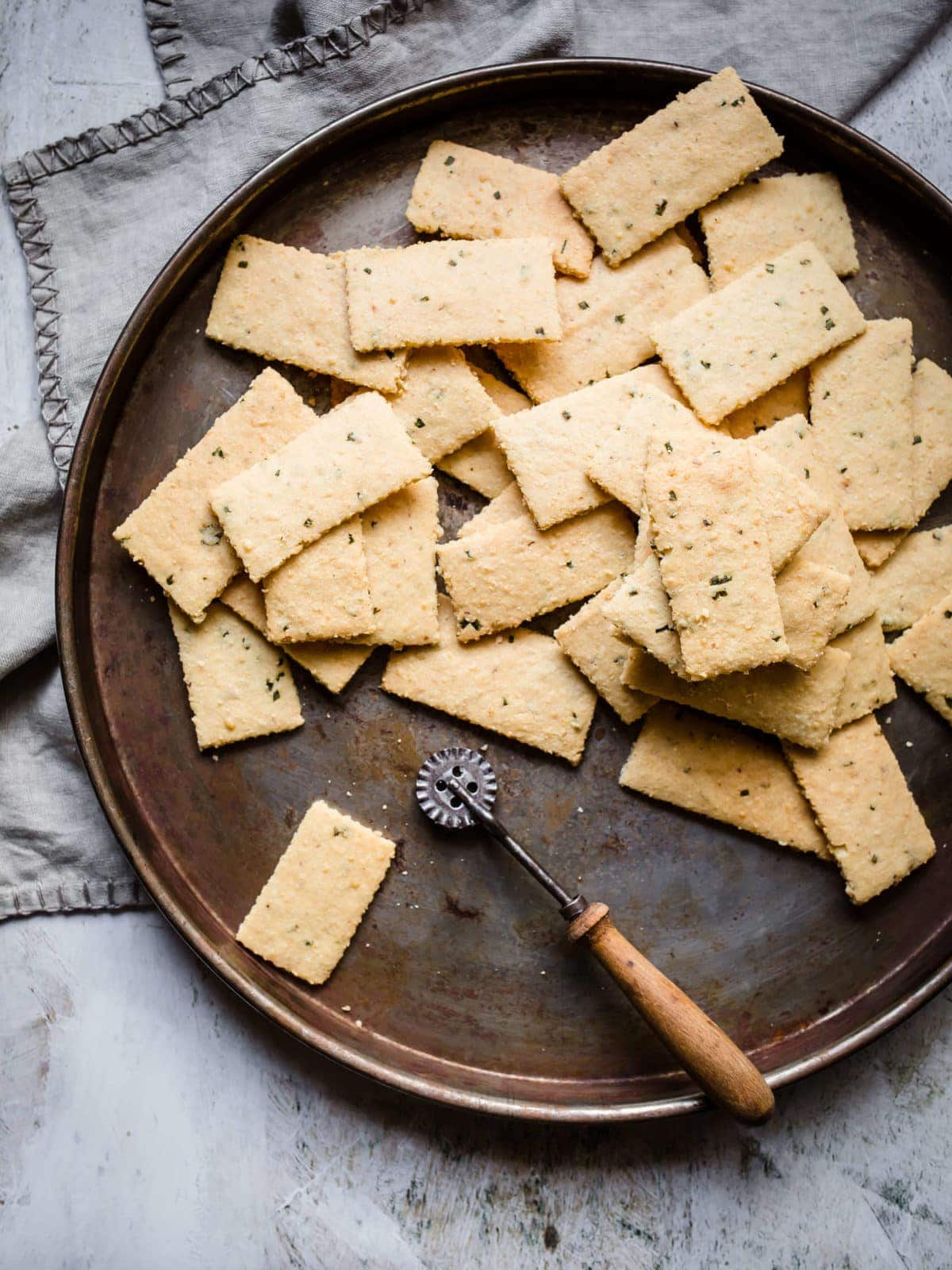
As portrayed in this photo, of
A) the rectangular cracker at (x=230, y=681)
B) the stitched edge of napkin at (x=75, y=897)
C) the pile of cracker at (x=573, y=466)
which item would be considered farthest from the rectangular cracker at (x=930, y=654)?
the stitched edge of napkin at (x=75, y=897)

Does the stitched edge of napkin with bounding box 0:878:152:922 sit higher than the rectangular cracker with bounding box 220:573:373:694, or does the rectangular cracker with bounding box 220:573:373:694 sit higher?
the rectangular cracker with bounding box 220:573:373:694

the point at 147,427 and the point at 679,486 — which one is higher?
the point at 147,427

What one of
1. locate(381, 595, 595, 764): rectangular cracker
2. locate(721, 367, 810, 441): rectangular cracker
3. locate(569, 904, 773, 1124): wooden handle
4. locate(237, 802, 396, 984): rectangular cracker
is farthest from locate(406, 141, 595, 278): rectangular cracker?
locate(569, 904, 773, 1124): wooden handle

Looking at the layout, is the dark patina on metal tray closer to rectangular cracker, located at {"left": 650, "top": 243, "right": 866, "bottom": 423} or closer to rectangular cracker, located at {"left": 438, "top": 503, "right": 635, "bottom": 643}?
rectangular cracker, located at {"left": 438, "top": 503, "right": 635, "bottom": 643}

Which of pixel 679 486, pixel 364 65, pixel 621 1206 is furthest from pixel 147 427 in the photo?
pixel 621 1206

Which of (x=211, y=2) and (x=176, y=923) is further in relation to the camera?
(x=211, y=2)

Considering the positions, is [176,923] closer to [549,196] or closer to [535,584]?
[535,584]

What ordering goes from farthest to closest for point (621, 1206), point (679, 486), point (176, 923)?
point (621, 1206), point (176, 923), point (679, 486)

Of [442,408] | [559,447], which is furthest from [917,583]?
[442,408]
